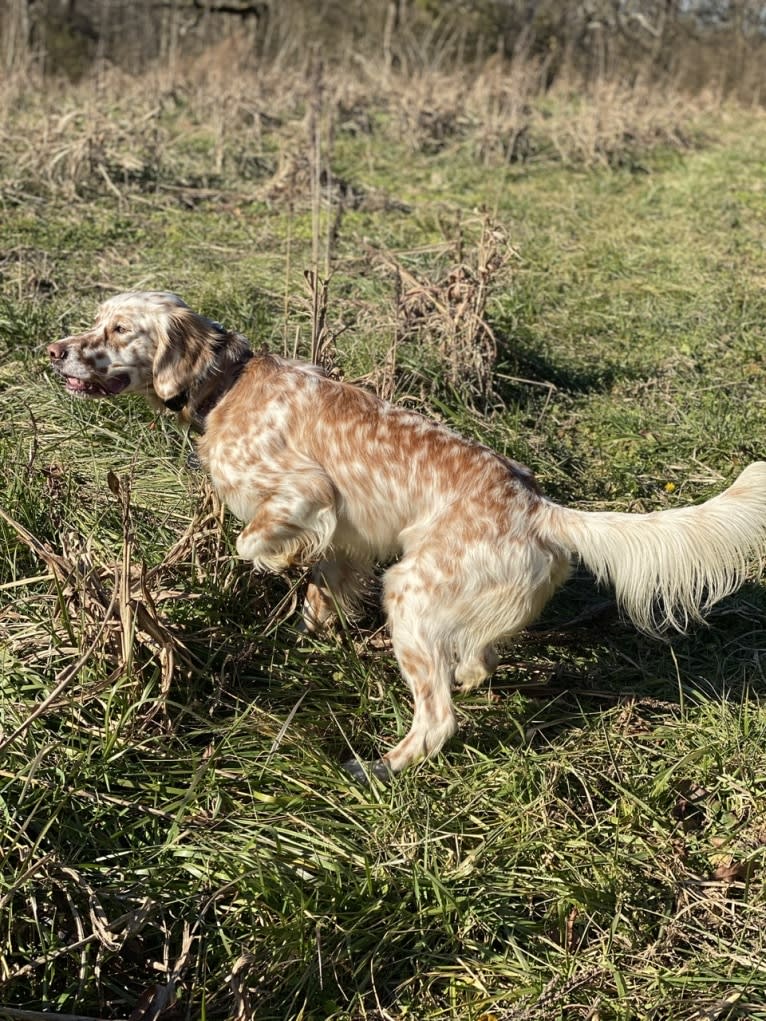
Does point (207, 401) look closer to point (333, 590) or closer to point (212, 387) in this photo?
point (212, 387)

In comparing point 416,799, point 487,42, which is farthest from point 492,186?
point 487,42

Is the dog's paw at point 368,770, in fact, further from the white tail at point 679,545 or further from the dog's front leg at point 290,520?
the white tail at point 679,545

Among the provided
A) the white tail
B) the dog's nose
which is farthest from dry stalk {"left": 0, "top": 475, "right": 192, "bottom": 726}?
the white tail

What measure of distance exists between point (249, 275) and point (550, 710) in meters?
4.22

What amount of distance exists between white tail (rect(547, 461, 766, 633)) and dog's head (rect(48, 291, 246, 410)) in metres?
1.57

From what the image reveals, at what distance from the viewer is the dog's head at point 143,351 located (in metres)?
3.55

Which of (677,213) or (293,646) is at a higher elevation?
(677,213)

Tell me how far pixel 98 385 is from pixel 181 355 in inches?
14.4

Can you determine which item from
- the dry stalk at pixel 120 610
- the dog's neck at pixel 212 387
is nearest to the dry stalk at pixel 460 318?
the dog's neck at pixel 212 387

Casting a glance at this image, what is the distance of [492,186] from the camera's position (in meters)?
10.3

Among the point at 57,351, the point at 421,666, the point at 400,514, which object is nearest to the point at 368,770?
the point at 421,666

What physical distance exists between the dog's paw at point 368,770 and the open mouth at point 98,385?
5.53ft

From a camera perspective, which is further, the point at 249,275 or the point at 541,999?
the point at 249,275

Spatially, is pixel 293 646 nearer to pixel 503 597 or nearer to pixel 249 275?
pixel 503 597
